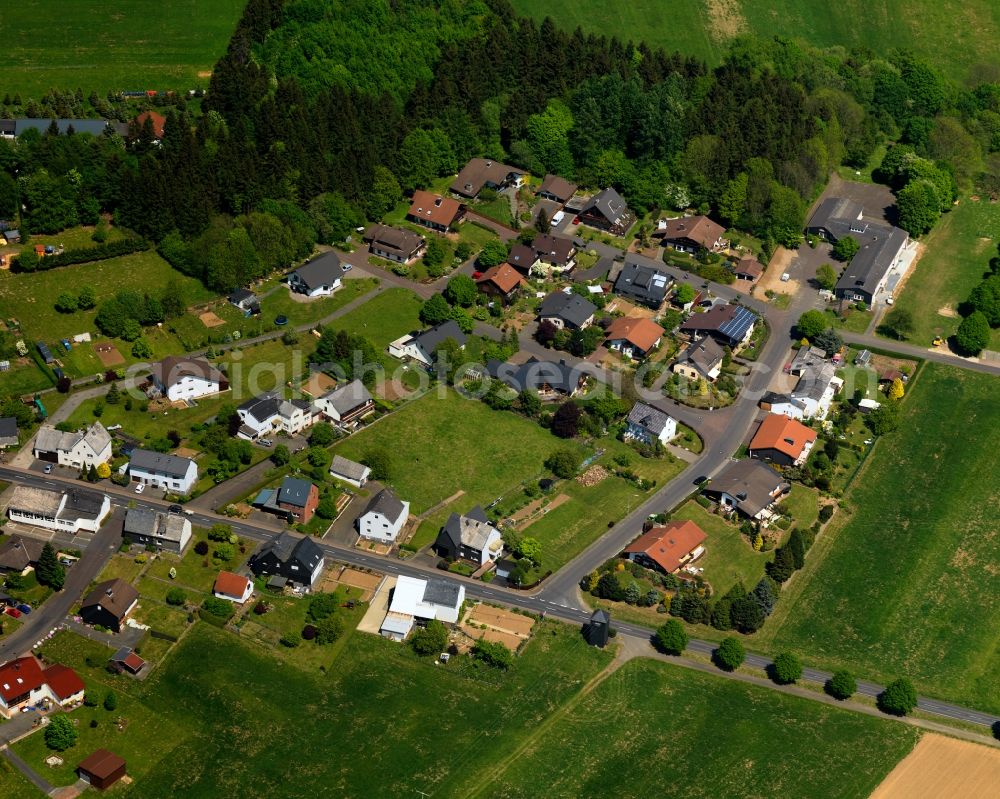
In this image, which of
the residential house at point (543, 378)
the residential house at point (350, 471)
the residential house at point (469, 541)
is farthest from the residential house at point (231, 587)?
the residential house at point (543, 378)

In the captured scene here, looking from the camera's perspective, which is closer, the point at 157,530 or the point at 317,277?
the point at 157,530

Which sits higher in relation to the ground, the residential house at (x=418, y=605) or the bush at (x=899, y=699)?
the bush at (x=899, y=699)

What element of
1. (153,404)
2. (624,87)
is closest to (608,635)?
(153,404)

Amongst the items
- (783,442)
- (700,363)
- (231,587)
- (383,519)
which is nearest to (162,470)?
(231,587)

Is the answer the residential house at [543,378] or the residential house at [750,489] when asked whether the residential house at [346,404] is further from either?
the residential house at [750,489]

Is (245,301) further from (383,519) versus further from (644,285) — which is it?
(644,285)
